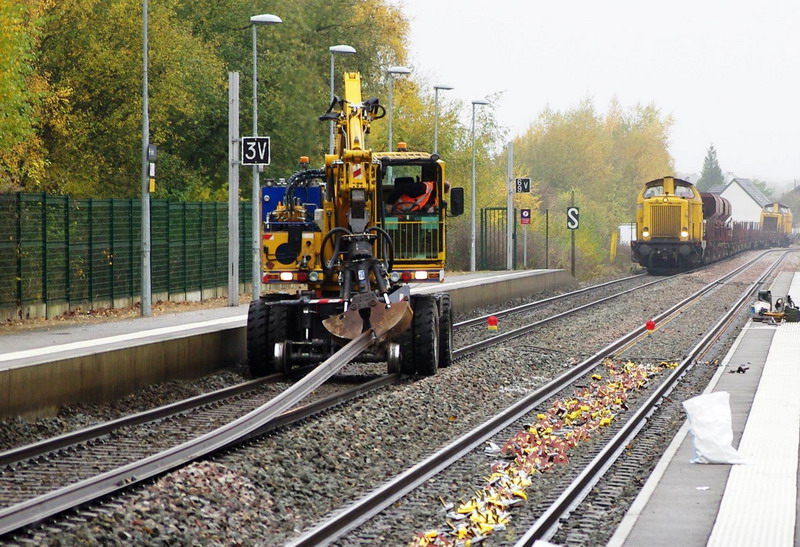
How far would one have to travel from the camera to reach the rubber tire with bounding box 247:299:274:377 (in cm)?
1933

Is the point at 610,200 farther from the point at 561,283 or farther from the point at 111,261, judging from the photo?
the point at 111,261

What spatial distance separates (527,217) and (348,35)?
12.2 m

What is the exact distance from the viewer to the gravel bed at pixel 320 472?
9562mm

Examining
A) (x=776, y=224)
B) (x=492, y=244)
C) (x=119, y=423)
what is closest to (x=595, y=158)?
(x=776, y=224)

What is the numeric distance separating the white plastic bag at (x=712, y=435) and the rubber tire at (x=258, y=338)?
28.2 ft

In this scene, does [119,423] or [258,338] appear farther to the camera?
[258,338]

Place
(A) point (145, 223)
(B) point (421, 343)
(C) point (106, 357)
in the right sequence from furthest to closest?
(A) point (145, 223)
(B) point (421, 343)
(C) point (106, 357)

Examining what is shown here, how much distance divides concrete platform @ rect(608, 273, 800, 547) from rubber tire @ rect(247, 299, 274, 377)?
22.9ft

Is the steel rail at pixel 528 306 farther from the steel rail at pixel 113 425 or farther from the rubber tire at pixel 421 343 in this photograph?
the steel rail at pixel 113 425

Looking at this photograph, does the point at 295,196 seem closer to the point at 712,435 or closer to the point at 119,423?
the point at 119,423

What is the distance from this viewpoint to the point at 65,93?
98.7 feet

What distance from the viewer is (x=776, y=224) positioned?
124312mm

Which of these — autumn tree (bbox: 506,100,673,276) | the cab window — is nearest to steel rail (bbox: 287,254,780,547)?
the cab window

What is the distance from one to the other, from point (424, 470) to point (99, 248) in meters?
17.8
